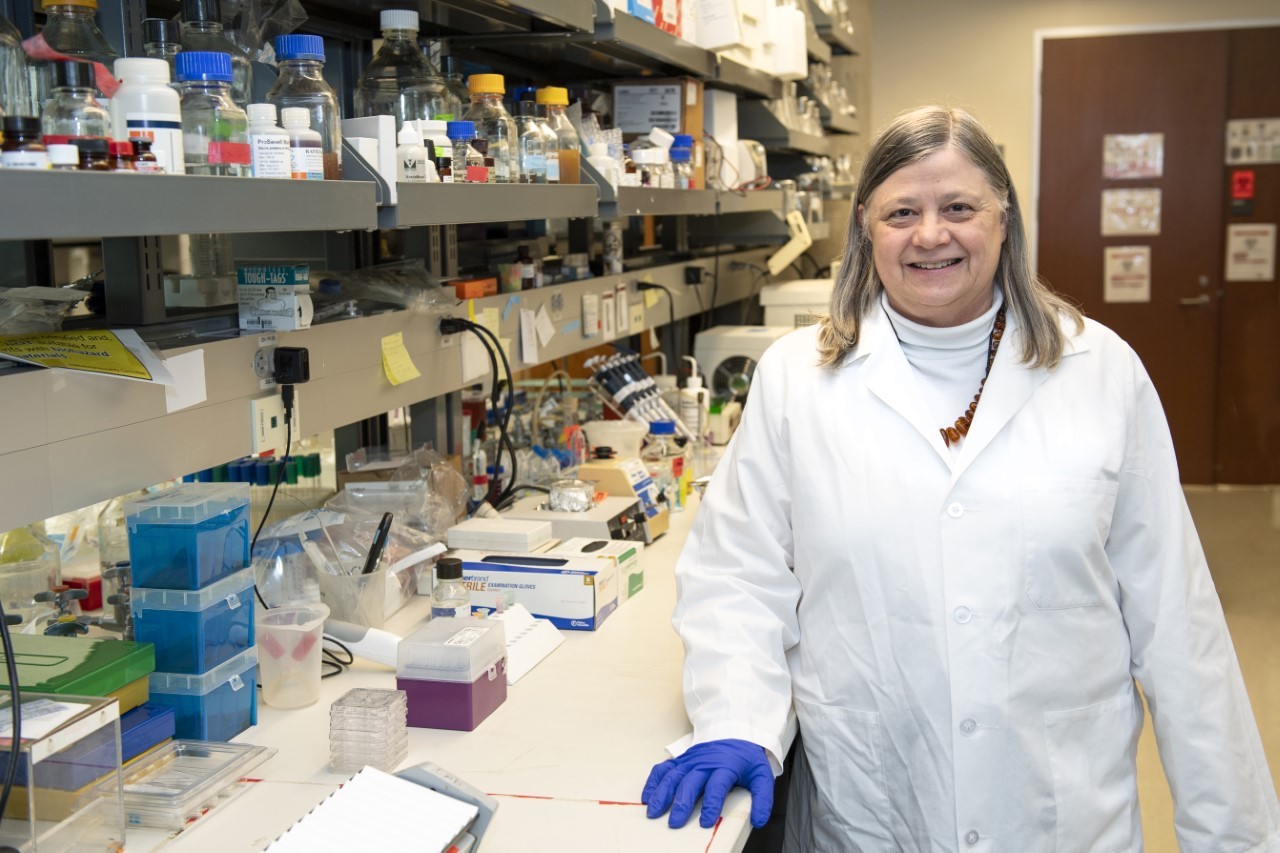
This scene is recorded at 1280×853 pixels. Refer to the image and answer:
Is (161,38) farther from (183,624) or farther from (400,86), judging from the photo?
(183,624)

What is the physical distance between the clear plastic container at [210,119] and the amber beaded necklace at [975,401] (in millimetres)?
957

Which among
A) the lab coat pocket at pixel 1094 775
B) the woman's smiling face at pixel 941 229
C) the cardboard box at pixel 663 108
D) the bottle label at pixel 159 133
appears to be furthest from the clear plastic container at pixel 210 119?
the cardboard box at pixel 663 108

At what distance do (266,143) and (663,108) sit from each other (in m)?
2.04

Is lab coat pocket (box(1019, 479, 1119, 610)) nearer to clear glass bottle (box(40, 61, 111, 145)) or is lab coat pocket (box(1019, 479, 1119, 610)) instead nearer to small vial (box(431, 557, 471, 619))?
small vial (box(431, 557, 471, 619))

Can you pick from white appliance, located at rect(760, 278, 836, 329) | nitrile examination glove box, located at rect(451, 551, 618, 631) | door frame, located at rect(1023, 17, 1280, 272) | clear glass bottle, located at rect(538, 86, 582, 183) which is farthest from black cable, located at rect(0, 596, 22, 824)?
door frame, located at rect(1023, 17, 1280, 272)

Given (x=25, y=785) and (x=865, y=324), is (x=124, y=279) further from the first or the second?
(x=865, y=324)

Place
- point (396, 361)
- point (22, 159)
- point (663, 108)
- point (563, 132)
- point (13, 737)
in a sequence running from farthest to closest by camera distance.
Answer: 1. point (663, 108)
2. point (563, 132)
3. point (396, 361)
4. point (13, 737)
5. point (22, 159)

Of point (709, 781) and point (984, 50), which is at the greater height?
point (984, 50)

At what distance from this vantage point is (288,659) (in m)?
1.69

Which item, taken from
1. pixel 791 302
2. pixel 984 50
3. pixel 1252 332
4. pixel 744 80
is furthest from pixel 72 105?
pixel 1252 332

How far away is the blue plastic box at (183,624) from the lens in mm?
1506

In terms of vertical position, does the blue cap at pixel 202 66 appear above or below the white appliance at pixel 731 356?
above

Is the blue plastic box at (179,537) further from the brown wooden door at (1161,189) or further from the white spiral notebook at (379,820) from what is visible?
the brown wooden door at (1161,189)

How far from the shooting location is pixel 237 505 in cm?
157
